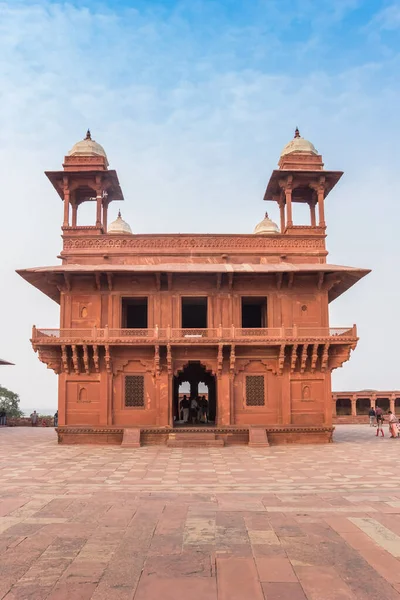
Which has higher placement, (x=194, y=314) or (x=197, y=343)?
(x=194, y=314)

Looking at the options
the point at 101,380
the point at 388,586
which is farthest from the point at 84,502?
the point at 101,380

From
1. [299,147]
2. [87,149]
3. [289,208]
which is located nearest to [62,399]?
[87,149]

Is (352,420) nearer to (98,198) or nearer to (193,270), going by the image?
(193,270)

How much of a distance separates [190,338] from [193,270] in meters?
2.53

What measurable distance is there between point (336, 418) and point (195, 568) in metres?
32.6

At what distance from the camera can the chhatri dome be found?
23.2 m

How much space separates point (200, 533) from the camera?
6.70 metres

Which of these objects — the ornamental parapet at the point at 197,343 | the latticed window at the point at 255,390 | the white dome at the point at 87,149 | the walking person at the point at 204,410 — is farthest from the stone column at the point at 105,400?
the white dome at the point at 87,149

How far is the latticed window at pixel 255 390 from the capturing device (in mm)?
20188

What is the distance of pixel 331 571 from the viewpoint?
527cm

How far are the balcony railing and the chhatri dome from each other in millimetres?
8241

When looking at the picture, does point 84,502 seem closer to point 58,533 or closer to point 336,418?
point 58,533

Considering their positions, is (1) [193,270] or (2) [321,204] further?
(2) [321,204]

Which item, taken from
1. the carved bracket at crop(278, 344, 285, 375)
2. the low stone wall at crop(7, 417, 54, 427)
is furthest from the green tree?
the carved bracket at crop(278, 344, 285, 375)
